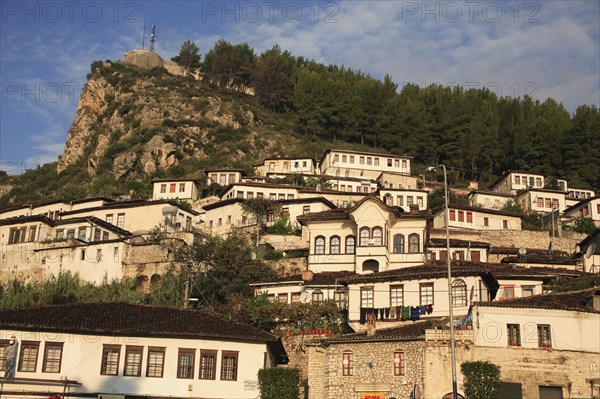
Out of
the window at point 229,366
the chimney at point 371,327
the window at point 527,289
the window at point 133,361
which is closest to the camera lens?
the window at point 133,361

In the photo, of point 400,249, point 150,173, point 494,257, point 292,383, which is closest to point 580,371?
point 292,383

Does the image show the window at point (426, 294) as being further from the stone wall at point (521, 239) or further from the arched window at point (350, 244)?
the stone wall at point (521, 239)

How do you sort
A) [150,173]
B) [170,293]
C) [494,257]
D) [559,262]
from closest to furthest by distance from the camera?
1. [170,293]
2. [559,262]
3. [494,257]
4. [150,173]

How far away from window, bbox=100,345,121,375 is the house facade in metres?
24.7

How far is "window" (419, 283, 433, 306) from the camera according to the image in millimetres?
47719

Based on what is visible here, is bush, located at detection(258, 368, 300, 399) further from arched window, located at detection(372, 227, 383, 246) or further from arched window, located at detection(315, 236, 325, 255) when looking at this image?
arched window, located at detection(315, 236, 325, 255)

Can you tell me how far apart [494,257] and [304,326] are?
2721 cm

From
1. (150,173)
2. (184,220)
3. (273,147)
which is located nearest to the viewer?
(184,220)

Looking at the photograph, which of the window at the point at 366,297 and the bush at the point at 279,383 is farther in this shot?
the window at the point at 366,297

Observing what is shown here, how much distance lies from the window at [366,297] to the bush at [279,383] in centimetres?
986

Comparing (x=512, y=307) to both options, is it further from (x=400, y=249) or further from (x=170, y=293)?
(x=170, y=293)

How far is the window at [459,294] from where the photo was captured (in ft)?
157

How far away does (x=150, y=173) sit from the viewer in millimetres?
114125

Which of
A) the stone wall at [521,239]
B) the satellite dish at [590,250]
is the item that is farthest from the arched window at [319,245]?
the satellite dish at [590,250]
